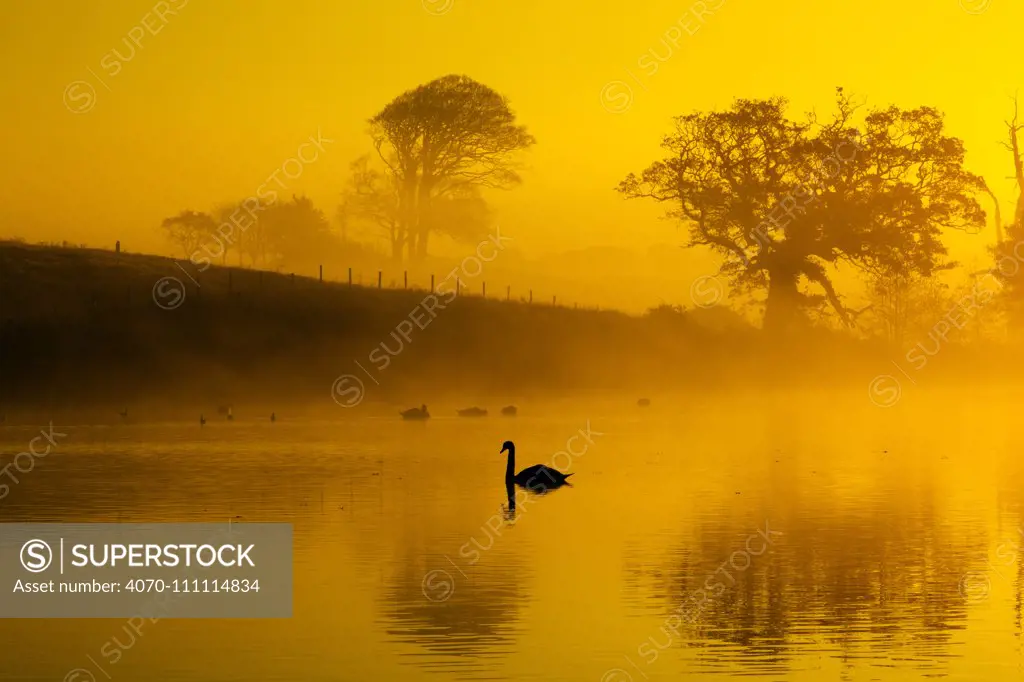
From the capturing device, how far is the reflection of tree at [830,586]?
64.7ft

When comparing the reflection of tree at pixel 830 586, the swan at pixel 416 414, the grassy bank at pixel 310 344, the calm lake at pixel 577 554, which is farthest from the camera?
the grassy bank at pixel 310 344

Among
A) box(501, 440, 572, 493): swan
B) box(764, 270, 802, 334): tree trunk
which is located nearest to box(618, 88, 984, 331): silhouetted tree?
box(764, 270, 802, 334): tree trunk

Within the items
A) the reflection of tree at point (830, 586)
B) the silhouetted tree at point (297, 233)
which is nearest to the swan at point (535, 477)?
the reflection of tree at point (830, 586)

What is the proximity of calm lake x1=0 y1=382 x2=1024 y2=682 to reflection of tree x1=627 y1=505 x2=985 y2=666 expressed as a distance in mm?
76

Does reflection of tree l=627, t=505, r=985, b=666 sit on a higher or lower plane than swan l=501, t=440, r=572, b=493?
lower

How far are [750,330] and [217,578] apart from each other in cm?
7466

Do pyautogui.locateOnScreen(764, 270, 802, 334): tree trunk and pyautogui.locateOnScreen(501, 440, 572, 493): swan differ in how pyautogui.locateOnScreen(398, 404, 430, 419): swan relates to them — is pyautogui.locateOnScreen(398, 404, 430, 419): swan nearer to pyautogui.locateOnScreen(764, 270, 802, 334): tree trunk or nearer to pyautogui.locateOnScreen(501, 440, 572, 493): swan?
pyautogui.locateOnScreen(501, 440, 572, 493): swan

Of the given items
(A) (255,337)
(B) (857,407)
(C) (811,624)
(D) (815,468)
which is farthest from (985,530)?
(A) (255,337)

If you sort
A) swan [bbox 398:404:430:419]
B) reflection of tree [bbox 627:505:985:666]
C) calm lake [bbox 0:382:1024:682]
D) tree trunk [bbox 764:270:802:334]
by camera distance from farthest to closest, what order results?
tree trunk [bbox 764:270:802:334] < swan [bbox 398:404:430:419] < reflection of tree [bbox 627:505:985:666] < calm lake [bbox 0:382:1024:682]

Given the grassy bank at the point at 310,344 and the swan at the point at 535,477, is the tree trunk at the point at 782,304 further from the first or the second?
the swan at the point at 535,477

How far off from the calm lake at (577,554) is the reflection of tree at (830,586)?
76 millimetres

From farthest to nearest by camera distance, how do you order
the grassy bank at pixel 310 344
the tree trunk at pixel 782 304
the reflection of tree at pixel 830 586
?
the tree trunk at pixel 782 304 → the grassy bank at pixel 310 344 → the reflection of tree at pixel 830 586

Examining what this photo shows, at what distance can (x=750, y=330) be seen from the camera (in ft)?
317

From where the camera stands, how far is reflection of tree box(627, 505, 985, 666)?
19.7 m
